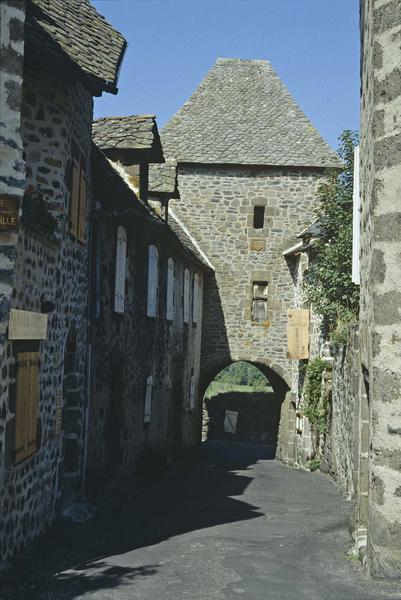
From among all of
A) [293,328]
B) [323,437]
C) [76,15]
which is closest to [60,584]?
[76,15]

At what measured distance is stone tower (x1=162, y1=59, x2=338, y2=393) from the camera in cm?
2375

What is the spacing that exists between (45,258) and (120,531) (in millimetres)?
3271

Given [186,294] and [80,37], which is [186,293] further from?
[80,37]

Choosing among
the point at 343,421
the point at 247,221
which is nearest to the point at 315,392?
the point at 343,421

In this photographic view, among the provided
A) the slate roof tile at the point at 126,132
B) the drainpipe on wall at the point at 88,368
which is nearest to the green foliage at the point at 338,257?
the slate roof tile at the point at 126,132

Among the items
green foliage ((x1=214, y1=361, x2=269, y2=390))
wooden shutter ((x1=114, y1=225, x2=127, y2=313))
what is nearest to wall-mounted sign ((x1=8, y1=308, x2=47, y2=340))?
wooden shutter ((x1=114, y1=225, x2=127, y2=313))

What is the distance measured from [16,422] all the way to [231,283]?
16791mm

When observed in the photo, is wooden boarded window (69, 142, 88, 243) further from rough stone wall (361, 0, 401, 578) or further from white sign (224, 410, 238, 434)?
white sign (224, 410, 238, 434)

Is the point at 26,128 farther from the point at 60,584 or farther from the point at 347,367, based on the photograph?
the point at 347,367

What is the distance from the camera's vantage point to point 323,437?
1783 cm

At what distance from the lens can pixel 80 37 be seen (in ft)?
31.4

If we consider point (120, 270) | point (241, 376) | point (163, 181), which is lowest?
point (241, 376)

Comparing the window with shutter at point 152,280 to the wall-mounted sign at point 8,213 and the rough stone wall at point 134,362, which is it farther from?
the wall-mounted sign at point 8,213

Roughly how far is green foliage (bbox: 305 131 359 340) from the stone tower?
214 inches
